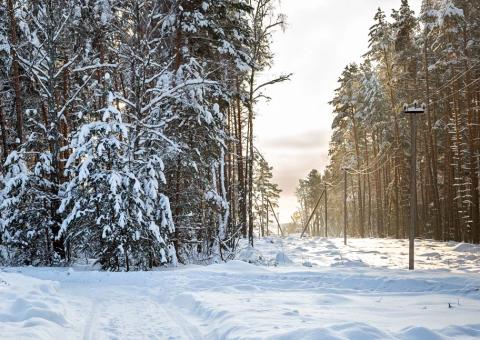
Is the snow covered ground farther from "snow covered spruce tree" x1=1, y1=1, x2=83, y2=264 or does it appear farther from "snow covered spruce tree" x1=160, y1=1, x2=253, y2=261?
"snow covered spruce tree" x1=160, y1=1, x2=253, y2=261

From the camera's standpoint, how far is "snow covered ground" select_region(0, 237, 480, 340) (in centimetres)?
509

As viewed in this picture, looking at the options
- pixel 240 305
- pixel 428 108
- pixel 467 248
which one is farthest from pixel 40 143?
pixel 428 108

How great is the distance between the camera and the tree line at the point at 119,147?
12508 millimetres

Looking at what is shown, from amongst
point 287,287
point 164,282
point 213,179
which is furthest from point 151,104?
point 287,287

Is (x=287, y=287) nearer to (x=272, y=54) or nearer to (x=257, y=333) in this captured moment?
(x=257, y=333)

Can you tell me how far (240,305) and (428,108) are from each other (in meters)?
26.0

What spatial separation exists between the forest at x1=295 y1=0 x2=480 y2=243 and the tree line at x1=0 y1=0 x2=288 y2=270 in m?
11.2

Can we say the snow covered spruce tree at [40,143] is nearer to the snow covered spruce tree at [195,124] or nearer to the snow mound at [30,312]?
the snow covered spruce tree at [195,124]

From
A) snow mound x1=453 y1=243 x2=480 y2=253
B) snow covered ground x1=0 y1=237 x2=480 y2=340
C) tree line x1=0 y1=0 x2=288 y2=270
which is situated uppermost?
tree line x1=0 y1=0 x2=288 y2=270

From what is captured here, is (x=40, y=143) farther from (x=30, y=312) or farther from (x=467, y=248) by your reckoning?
(x=467, y=248)

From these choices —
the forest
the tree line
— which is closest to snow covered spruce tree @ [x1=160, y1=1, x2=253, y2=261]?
the tree line

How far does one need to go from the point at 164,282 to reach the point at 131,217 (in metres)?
3.02

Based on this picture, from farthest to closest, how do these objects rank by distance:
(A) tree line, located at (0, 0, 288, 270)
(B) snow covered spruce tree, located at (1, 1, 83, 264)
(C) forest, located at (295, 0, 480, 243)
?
(C) forest, located at (295, 0, 480, 243), (B) snow covered spruce tree, located at (1, 1, 83, 264), (A) tree line, located at (0, 0, 288, 270)

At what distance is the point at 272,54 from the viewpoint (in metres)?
22.6
